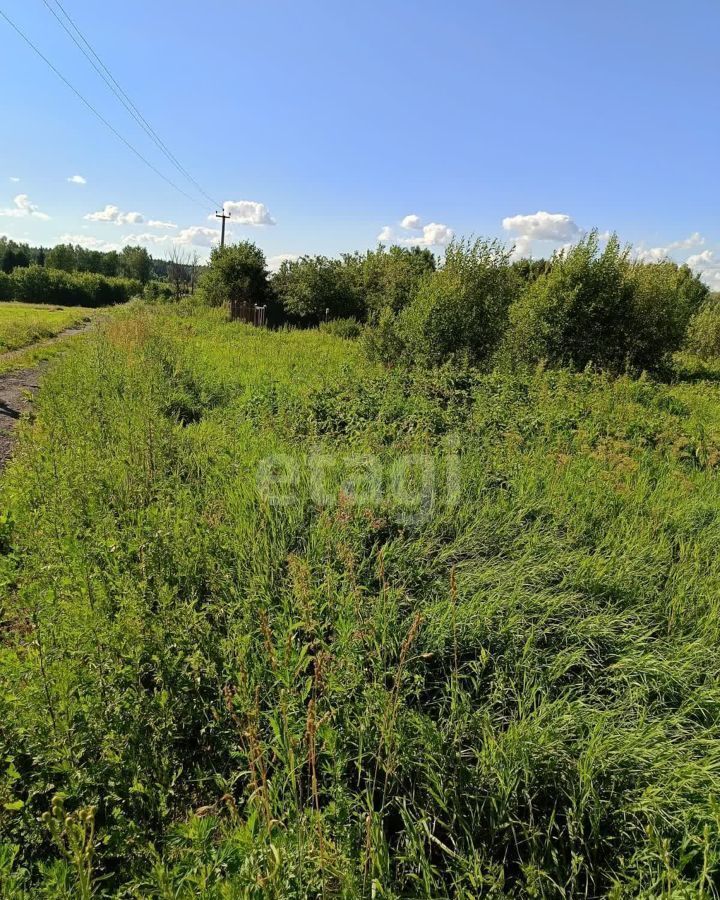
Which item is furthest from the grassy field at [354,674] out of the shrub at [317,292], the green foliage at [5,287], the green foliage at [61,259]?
the green foliage at [61,259]

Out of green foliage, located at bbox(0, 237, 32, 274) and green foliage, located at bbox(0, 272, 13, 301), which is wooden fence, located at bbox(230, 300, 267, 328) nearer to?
green foliage, located at bbox(0, 272, 13, 301)

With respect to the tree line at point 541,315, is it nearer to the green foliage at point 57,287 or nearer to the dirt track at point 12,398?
the dirt track at point 12,398

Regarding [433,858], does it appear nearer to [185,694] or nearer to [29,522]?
[185,694]

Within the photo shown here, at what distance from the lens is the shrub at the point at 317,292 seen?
28.7 m

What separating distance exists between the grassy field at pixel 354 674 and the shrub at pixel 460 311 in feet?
21.4

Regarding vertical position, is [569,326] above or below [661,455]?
above

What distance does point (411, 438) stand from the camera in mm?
5066

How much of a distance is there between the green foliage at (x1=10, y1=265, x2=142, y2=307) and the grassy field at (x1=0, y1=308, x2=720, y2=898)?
201ft

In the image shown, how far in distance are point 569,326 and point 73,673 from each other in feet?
39.7

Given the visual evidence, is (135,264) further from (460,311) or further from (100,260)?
(460,311)

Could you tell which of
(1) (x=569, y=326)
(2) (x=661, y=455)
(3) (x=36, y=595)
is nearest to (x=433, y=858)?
(3) (x=36, y=595)

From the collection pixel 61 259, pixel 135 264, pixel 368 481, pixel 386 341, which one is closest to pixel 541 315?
pixel 386 341

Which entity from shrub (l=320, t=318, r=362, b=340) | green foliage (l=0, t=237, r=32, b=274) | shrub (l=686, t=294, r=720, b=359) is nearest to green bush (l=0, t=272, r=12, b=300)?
green foliage (l=0, t=237, r=32, b=274)

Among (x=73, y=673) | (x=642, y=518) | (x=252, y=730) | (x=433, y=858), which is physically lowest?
(x=433, y=858)
